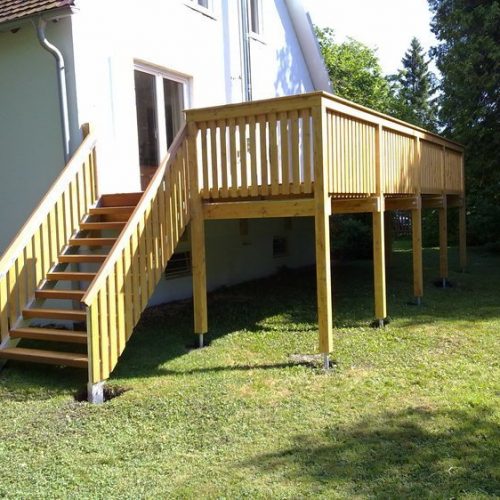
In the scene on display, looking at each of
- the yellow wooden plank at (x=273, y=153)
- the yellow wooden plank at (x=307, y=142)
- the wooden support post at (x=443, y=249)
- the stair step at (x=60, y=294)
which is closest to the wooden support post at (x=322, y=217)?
the yellow wooden plank at (x=307, y=142)

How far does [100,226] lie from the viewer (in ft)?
23.3

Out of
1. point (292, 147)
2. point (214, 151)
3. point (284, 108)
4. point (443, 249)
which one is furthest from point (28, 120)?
point (443, 249)

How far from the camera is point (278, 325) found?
825cm

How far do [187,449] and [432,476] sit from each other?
1714 mm


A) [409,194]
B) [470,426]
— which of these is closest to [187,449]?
[470,426]

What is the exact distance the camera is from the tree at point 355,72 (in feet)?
106

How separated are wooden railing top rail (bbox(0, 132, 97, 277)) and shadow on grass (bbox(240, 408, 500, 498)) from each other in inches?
139

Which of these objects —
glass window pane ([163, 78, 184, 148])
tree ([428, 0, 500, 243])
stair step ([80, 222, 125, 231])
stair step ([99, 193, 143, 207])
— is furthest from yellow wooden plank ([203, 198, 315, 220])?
tree ([428, 0, 500, 243])

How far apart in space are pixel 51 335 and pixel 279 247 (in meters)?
8.67

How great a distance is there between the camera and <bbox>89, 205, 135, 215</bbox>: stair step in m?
7.22

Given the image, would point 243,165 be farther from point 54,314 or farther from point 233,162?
point 54,314

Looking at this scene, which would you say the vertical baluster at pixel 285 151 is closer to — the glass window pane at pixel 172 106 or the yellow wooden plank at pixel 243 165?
the yellow wooden plank at pixel 243 165

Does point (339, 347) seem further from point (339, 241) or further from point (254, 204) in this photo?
point (339, 241)

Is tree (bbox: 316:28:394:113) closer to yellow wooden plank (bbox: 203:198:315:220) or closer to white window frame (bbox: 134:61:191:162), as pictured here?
white window frame (bbox: 134:61:191:162)
